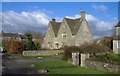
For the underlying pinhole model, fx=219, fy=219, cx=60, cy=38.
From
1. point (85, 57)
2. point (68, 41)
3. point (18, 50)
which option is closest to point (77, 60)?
point (85, 57)

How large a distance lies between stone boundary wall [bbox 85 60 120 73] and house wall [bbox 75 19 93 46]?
1236 inches

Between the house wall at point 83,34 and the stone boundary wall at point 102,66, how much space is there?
31.4 m

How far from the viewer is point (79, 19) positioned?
188 ft

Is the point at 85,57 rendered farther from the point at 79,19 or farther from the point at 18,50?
the point at 79,19

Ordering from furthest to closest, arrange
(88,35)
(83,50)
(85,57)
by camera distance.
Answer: (88,35) → (83,50) → (85,57)

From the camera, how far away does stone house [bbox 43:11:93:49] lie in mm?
55562

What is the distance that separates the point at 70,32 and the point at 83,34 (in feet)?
11.6

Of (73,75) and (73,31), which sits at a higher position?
(73,31)

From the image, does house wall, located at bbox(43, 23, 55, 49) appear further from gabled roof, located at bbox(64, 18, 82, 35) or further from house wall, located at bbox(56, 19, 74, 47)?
gabled roof, located at bbox(64, 18, 82, 35)

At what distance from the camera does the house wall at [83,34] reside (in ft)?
182

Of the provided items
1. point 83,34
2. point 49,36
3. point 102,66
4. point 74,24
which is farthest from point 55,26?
point 102,66

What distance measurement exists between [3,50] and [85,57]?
33.6 m

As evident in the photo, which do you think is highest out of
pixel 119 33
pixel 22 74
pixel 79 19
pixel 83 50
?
pixel 79 19

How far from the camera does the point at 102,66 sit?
71.1 feet
